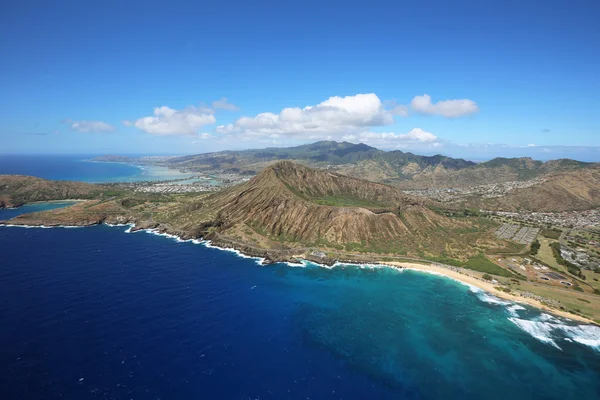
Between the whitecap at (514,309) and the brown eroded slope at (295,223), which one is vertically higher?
the brown eroded slope at (295,223)

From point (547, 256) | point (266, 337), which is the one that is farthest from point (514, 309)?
point (266, 337)

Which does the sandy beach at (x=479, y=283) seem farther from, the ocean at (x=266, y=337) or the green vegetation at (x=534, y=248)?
the green vegetation at (x=534, y=248)

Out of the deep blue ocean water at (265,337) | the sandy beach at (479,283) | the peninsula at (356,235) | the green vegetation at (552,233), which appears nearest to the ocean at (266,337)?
the deep blue ocean water at (265,337)

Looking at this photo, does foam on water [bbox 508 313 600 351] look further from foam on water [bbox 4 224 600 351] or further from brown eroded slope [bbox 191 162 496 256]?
brown eroded slope [bbox 191 162 496 256]

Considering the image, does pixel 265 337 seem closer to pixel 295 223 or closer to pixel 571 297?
pixel 295 223

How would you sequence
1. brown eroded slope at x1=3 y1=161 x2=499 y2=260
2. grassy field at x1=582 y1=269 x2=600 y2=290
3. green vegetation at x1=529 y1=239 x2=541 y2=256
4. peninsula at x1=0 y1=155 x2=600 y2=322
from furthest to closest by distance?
brown eroded slope at x1=3 y1=161 x2=499 y2=260 < green vegetation at x1=529 y1=239 x2=541 y2=256 < peninsula at x1=0 y1=155 x2=600 y2=322 < grassy field at x1=582 y1=269 x2=600 y2=290

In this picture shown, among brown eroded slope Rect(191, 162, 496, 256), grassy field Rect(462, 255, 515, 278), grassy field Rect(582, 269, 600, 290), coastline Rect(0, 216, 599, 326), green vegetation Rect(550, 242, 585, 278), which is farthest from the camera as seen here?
brown eroded slope Rect(191, 162, 496, 256)

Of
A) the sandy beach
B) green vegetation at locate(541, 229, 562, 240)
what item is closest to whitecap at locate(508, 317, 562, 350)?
the sandy beach
